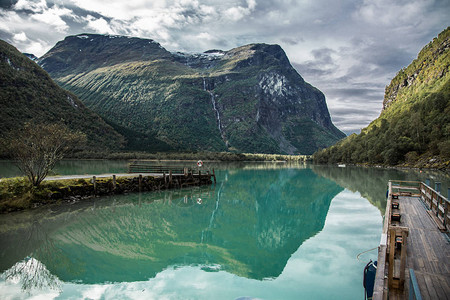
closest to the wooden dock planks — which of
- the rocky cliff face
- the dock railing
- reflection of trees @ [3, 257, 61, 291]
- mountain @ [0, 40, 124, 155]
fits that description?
the dock railing

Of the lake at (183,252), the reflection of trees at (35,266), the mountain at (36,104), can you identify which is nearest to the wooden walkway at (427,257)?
the lake at (183,252)

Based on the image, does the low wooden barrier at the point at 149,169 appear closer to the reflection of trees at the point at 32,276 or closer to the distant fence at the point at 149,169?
the distant fence at the point at 149,169

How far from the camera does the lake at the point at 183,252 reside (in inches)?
336

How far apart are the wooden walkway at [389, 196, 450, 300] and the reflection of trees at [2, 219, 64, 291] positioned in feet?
30.6

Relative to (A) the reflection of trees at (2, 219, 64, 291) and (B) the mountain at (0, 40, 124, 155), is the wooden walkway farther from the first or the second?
(B) the mountain at (0, 40, 124, 155)

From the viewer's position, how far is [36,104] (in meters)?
92.3

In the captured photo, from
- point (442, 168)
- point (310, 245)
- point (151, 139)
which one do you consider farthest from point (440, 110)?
point (151, 139)

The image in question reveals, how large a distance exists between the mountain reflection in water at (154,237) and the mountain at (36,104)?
68.3 metres

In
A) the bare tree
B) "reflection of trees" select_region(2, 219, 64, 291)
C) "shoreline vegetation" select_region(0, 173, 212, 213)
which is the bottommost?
"reflection of trees" select_region(2, 219, 64, 291)

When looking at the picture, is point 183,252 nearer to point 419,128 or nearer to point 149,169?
point 149,169

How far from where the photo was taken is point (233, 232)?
15492mm

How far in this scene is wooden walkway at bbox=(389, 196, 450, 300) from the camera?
5340 mm

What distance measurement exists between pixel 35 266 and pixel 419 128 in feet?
255

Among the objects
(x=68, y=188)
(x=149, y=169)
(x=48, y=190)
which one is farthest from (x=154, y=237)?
(x=149, y=169)
